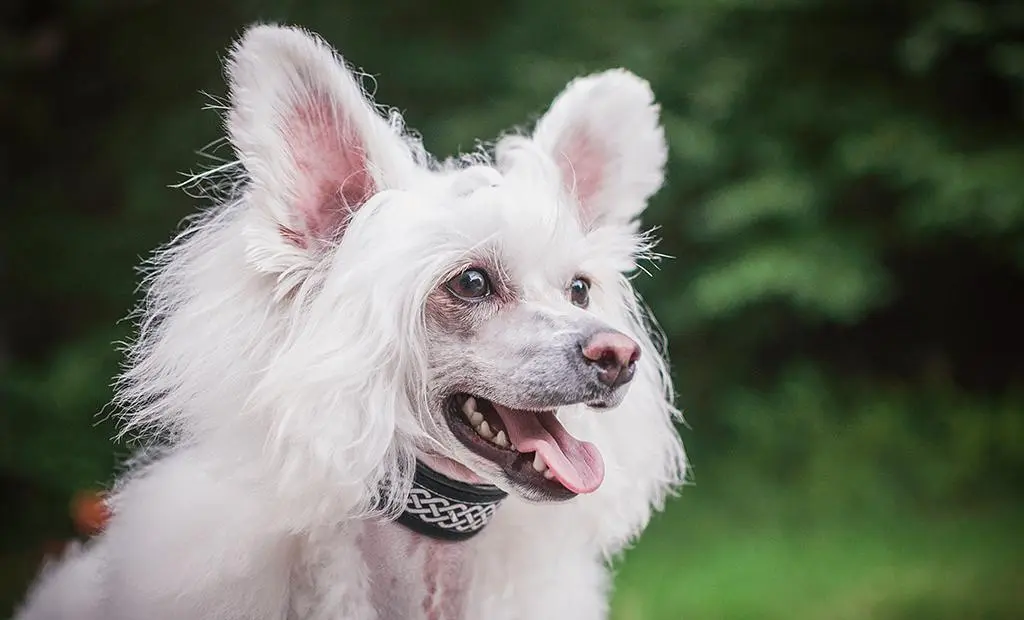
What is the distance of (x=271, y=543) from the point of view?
1.12 m

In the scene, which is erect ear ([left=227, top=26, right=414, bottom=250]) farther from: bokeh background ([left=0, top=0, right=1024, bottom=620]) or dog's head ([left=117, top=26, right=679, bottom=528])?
bokeh background ([left=0, top=0, right=1024, bottom=620])

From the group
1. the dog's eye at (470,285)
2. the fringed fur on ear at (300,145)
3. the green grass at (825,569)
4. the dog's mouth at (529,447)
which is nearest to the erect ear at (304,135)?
the fringed fur on ear at (300,145)

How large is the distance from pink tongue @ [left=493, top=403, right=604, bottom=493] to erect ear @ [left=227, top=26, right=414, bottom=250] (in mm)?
306

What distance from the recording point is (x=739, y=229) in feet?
10.2

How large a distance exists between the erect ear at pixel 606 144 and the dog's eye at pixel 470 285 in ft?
0.70

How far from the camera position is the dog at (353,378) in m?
1.08

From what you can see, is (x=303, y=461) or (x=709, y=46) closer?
(x=303, y=461)

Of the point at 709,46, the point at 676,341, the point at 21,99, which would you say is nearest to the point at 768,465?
the point at 676,341

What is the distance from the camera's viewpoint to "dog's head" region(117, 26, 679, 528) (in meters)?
1.08

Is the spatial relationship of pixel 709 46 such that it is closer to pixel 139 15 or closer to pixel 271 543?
pixel 139 15

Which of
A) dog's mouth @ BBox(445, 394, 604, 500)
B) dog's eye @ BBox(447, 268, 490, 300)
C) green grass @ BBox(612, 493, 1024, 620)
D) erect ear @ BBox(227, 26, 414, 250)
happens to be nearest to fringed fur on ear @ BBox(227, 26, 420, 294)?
erect ear @ BBox(227, 26, 414, 250)

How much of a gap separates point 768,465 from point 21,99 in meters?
2.50

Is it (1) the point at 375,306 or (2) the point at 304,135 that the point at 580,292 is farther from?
(2) the point at 304,135

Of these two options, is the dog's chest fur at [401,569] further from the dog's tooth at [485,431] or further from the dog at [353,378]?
the dog's tooth at [485,431]
